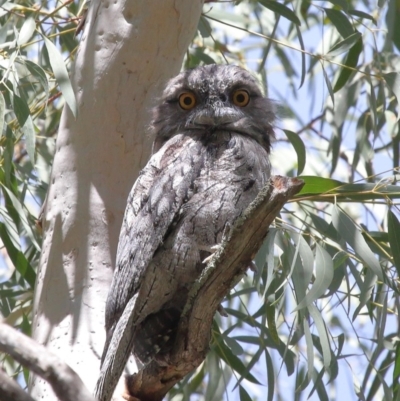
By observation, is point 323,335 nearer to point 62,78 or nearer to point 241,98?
point 241,98

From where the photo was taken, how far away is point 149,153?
3.40 metres

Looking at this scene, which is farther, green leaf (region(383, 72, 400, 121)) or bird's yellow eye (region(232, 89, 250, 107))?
green leaf (region(383, 72, 400, 121))

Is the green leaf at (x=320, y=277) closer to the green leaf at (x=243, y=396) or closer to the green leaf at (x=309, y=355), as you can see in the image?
the green leaf at (x=309, y=355)

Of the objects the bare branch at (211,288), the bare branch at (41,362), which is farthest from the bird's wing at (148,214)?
the bare branch at (41,362)

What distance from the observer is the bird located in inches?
109

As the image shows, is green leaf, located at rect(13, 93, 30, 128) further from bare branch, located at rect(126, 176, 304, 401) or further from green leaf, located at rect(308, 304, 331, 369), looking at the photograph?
green leaf, located at rect(308, 304, 331, 369)

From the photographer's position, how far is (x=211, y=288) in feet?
8.07

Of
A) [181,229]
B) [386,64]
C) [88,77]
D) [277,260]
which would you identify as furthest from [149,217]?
[386,64]

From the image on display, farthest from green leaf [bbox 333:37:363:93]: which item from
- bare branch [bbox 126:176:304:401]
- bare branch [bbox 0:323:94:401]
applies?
bare branch [bbox 0:323:94:401]

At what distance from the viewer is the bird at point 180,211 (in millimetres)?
2768

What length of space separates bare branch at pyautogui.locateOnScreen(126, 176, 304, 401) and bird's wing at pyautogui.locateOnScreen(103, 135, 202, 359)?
242mm

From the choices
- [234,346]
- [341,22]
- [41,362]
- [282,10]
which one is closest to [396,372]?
[234,346]

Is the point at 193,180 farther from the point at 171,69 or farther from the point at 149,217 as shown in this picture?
the point at 171,69

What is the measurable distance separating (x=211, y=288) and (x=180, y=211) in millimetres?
443
